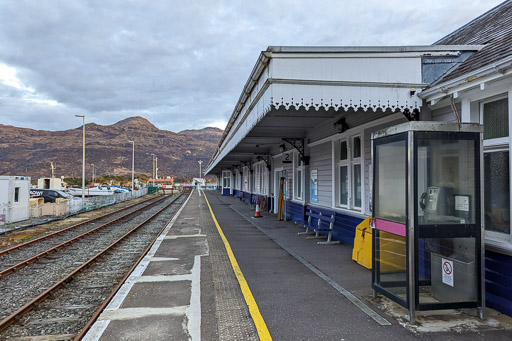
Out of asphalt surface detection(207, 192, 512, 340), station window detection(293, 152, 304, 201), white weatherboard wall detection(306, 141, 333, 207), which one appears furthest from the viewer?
station window detection(293, 152, 304, 201)

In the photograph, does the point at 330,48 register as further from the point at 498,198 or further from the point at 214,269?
the point at 214,269

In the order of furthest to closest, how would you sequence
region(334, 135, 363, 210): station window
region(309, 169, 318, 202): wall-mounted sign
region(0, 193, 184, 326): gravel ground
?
1. region(309, 169, 318, 202): wall-mounted sign
2. region(334, 135, 363, 210): station window
3. region(0, 193, 184, 326): gravel ground

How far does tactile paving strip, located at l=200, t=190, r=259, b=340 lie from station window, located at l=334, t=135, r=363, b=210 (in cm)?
367

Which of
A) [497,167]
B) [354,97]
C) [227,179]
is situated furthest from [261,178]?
[227,179]

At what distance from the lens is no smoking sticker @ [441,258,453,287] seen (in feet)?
15.1

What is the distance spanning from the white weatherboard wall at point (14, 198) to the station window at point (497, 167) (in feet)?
57.3

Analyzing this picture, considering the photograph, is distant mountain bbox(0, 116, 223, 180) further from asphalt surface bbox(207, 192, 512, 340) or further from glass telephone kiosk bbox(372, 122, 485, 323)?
glass telephone kiosk bbox(372, 122, 485, 323)

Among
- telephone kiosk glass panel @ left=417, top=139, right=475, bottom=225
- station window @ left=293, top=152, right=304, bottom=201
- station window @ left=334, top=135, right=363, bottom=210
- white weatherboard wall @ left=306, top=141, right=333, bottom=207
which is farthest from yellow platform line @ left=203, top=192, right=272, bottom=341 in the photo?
station window @ left=293, top=152, right=304, bottom=201

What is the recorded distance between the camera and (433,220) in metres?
4.56

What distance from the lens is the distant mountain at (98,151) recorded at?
422 ft

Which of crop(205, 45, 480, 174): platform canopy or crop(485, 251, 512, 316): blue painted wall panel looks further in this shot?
crop(205, 45, 480, 174): platform canopy

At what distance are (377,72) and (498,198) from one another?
9.18 feet

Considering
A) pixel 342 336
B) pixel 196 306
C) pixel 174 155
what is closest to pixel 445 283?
pixel 342 336

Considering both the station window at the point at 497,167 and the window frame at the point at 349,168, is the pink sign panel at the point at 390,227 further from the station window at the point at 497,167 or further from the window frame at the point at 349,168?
the window frame at the point at 349,168
